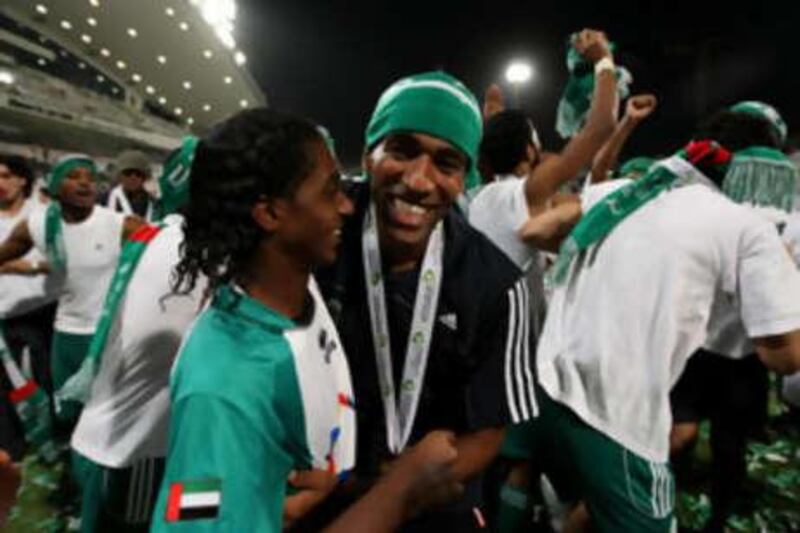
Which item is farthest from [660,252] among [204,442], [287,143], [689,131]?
[689,131]

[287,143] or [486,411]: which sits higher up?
[287,143]

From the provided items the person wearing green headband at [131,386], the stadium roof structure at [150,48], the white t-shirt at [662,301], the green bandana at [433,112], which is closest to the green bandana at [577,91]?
the white t-shirt at [662,301]

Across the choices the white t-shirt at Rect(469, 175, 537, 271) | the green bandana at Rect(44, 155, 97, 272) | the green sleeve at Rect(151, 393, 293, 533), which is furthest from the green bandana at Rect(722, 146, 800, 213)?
the green bandana at Rect(44, 155, 97, 272)


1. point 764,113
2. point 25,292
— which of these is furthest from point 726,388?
point 25,292

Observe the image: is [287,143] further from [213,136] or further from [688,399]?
[688,399]

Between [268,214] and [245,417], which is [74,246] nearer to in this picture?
[268,214]

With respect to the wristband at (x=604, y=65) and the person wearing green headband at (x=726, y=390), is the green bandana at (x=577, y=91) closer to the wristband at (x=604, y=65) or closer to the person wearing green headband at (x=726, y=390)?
the wristband at (x=604, y=65)

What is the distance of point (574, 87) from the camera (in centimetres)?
354

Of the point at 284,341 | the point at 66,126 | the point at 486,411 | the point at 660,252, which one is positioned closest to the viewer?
the point at 284,341

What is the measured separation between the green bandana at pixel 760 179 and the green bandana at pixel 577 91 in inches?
29.2

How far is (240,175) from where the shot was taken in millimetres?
1599

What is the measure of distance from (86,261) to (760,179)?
419 centimetres

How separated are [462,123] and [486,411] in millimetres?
743

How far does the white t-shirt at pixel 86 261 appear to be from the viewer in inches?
186
